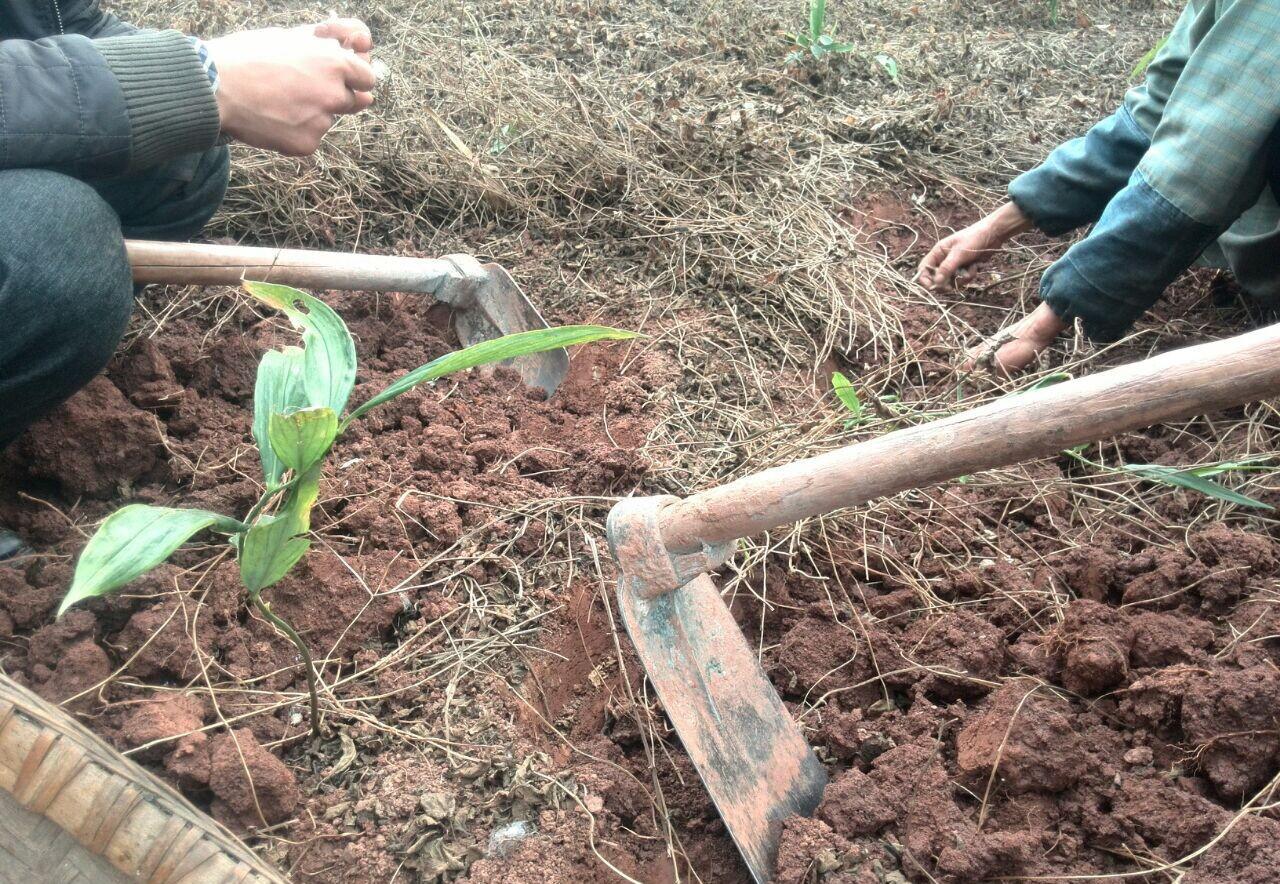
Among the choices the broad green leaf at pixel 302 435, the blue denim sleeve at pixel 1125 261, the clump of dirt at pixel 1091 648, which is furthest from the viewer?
the blue denim sleeve at pixel 1125 261

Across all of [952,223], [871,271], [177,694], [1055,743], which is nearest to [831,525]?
[1055,743]

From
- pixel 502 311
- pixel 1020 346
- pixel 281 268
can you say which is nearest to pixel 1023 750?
pixel 1020 346

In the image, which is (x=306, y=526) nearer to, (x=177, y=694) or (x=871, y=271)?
(x=177, y=694)

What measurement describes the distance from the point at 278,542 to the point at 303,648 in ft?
0.48

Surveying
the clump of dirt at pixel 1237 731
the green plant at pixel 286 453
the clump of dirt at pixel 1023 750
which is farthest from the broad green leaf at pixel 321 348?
the clump of dirt at pixel 1237 731

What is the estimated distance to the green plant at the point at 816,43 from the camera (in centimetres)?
278

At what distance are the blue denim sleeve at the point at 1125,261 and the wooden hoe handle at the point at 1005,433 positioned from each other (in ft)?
2.77

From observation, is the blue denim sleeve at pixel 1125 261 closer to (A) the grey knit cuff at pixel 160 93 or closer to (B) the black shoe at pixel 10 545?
(A) the grey knit cuff at pixel 160 93

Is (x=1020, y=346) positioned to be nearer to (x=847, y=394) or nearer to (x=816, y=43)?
(x=847, y=394)

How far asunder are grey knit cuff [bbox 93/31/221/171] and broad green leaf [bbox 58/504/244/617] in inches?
25.6

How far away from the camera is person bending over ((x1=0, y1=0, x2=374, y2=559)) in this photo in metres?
1.31

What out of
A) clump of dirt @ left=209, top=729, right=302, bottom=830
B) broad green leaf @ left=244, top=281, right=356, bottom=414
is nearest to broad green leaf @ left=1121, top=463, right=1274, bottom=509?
broad green leaf @ left=244, top=281, right=356, bottom=414

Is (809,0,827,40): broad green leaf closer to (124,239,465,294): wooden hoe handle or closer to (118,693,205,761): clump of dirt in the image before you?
(124,239,465,294): wooden hoe handle

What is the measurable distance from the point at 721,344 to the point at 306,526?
3.67 ft
